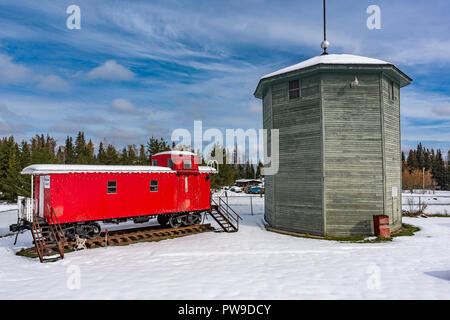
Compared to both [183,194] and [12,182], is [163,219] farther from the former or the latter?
[12,182]

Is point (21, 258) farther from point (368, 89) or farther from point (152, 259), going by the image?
point (368, 89)

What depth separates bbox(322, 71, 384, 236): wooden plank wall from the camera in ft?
50.0

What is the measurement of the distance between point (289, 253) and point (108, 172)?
9352mm

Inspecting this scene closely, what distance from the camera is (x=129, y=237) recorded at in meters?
15.4

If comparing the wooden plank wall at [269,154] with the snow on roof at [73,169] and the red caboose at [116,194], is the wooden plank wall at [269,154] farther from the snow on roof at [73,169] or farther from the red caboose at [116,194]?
the snow on roof at [73,169]

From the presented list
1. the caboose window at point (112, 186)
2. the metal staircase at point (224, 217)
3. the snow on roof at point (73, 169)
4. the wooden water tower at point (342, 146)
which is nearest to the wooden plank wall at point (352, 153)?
the wooden water tower at point (342, 146)

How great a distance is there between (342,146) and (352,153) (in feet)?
2.10

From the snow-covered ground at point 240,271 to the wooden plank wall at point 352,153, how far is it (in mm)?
1656

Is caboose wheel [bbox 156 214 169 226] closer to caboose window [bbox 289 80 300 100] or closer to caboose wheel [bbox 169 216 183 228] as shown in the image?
caboose wheel [bbox 169 216 183 228]

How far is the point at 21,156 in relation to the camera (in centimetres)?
4722

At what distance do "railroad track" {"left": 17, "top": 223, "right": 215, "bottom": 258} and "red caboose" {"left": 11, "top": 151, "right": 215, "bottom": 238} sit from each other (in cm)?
68

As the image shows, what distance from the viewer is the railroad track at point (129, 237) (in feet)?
42.6

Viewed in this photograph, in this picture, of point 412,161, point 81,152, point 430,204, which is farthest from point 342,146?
point 412,161

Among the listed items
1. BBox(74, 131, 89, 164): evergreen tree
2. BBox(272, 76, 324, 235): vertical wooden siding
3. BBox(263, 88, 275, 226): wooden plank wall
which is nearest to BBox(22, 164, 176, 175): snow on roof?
BBox(263, 88, 275, 226): wooden plank wall
